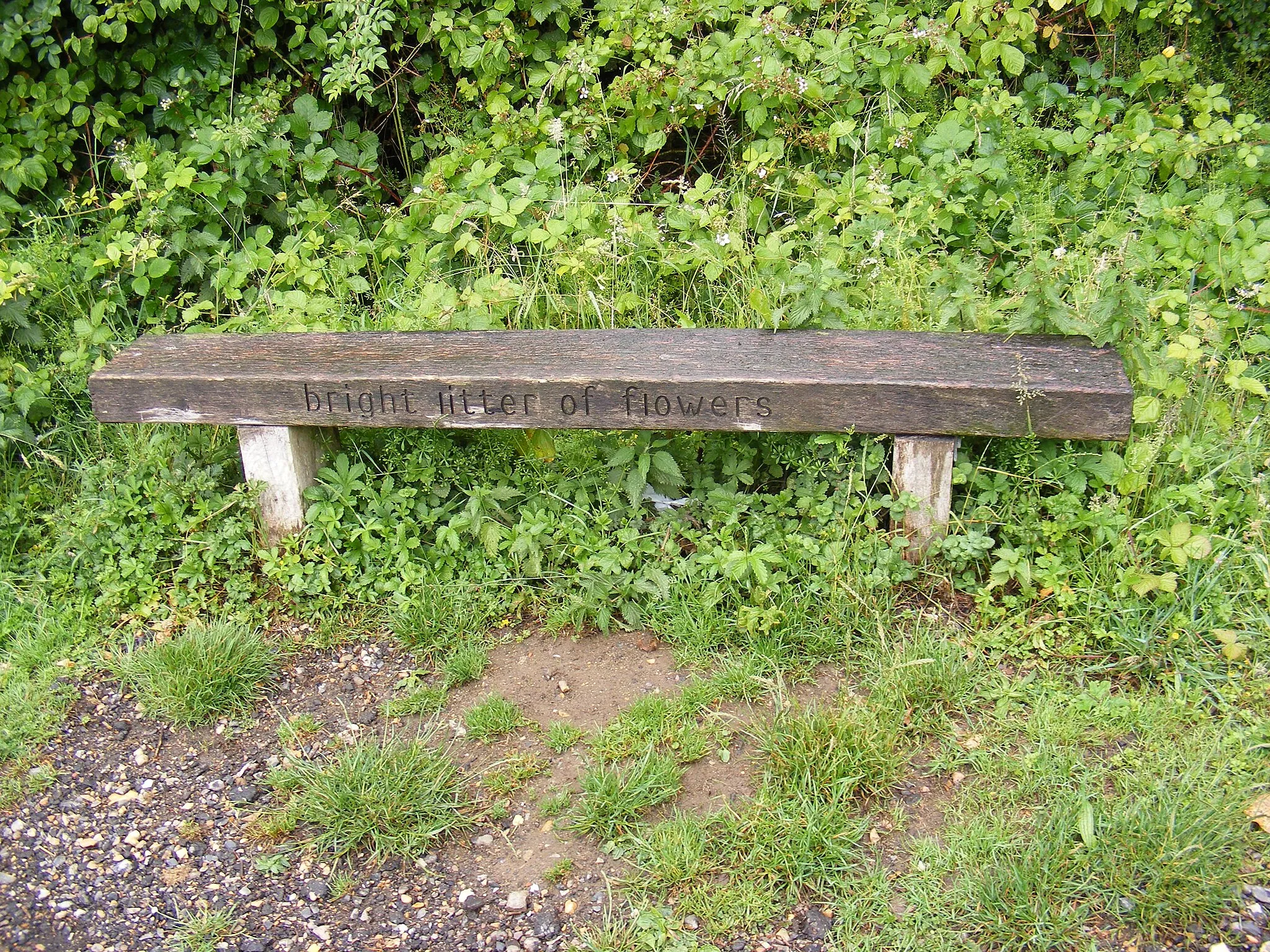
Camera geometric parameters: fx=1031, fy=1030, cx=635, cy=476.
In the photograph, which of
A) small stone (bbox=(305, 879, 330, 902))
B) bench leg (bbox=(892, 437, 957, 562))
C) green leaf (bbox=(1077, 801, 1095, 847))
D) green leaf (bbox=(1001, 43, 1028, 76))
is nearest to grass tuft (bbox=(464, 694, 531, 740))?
small stone (bbox=(305, 879, 330, 902))

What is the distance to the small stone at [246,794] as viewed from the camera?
2.87 meters

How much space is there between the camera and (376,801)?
8.93 feet

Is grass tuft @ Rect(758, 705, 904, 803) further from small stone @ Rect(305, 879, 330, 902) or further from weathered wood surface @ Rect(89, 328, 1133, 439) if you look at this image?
small stone @ Rect(305, 879, 330, 902)

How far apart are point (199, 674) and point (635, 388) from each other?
5.23 ft

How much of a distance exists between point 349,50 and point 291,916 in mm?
3748

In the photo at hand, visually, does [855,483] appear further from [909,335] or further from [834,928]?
[834,928]

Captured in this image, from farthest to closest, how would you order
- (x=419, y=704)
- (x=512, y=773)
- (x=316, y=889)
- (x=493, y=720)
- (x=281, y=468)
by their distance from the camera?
(x=281, y=468) < (x=419, y=704) < (x=493, y=720) < (x=512, y=773) < (x=316, y=889)

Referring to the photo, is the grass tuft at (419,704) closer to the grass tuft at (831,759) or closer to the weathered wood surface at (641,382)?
the weathered wood surface at (641,382)

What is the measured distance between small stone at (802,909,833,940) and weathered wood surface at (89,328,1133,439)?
4.54ft

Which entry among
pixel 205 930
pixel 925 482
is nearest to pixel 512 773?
pixel 205 930

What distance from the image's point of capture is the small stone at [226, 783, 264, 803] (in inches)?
113

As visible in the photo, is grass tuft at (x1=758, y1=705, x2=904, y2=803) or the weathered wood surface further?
the weathered wood surface

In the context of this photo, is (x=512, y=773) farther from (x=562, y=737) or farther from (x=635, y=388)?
(x=635, y=388)

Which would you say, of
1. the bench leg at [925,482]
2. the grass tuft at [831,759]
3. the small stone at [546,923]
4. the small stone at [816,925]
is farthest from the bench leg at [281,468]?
the small stone at [816,925]
